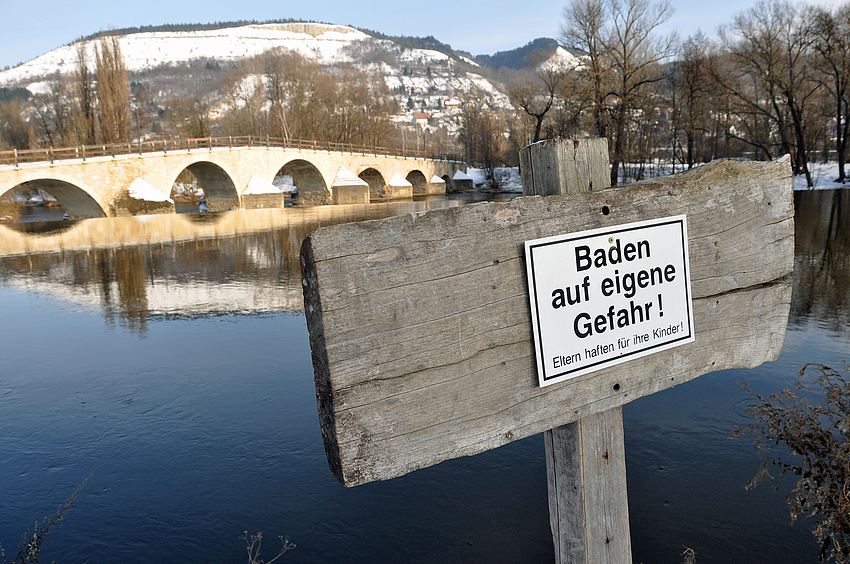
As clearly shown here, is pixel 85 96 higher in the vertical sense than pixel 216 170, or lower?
higher

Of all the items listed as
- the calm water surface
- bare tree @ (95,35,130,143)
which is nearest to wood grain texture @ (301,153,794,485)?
the calm water surface

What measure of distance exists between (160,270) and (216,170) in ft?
94.6

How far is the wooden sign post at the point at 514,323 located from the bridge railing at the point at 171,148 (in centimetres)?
3203

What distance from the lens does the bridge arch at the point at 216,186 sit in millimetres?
40125

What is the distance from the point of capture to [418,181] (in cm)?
6675

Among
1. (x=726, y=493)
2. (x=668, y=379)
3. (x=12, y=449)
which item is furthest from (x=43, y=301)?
(x=668, y=379)

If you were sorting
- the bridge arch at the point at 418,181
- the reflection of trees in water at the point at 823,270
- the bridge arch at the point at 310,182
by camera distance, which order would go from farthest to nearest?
the bridge arch at the point at 418,181
the bridge arch at the point at 310,182
the reflection of trees in water at the point at 823,270

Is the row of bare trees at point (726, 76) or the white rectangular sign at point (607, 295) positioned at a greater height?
the row of bare trees at point (726, 76)

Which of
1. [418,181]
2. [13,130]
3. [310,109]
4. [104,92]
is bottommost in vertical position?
[418,181]

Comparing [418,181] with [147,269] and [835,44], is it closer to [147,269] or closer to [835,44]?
[835,44]

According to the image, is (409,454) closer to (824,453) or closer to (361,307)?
(361,307)

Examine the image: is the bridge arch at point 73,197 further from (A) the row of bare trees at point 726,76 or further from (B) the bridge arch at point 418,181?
(B) the bridge arch at point 418,181

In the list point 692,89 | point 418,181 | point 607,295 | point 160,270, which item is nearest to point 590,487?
point 607,295

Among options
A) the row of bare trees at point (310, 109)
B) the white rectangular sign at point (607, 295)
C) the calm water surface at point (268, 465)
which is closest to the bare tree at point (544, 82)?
the row of bare trees at point (310, 109)
